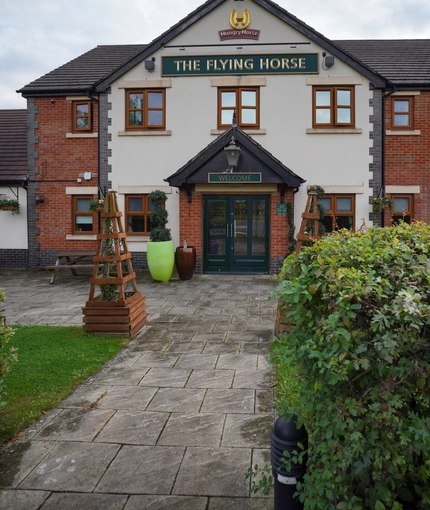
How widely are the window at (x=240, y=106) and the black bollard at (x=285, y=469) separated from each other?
12477 mm

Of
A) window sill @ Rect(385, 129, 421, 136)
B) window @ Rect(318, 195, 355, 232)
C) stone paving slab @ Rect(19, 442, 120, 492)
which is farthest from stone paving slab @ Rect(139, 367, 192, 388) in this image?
window sill @ Rect(385, 129, 421, 136)

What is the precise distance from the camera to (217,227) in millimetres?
14227

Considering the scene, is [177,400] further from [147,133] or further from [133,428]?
[147,133]

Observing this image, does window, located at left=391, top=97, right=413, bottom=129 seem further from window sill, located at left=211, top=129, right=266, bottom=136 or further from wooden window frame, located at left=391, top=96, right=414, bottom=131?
window sill, located at left=211, top=129, right=266, bottom=136

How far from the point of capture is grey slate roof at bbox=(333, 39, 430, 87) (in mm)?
14231

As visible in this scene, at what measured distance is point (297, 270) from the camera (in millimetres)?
3080

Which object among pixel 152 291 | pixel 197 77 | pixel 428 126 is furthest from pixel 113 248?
pixel 428 126

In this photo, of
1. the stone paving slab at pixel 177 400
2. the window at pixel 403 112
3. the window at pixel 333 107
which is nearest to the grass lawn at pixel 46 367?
the stone paving slab at pixel 177 400

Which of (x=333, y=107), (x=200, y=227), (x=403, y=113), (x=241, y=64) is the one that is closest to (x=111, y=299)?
(x=200, y=227)

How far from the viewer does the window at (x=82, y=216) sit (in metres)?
15.2

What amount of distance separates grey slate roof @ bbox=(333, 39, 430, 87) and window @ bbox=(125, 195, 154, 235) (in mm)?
8202

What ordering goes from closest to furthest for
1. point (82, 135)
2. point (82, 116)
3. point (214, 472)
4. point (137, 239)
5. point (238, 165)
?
point (214, 472), point (238, 165), point (137, 239), point (82, 135), point (82, 116)

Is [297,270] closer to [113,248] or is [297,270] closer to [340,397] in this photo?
[340,397]

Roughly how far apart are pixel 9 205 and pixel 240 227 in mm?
7489
